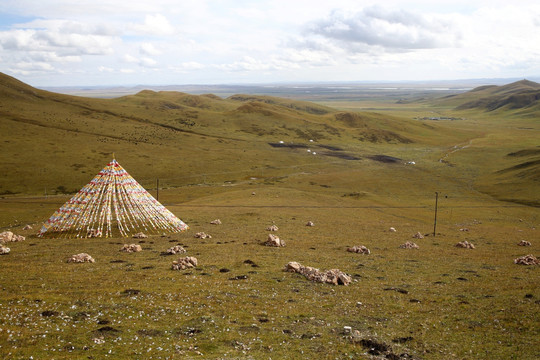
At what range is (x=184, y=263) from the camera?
96.4 ft

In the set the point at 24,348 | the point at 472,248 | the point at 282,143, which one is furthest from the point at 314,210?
the point at 282,143

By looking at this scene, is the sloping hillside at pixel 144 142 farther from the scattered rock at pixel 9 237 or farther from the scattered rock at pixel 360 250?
the scattered rock at pixel 360 250

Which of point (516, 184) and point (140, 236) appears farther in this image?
point (516, 184)

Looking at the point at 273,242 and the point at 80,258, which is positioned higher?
the point at 80,258

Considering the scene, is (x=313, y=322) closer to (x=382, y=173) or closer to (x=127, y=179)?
(x=127, y=179)

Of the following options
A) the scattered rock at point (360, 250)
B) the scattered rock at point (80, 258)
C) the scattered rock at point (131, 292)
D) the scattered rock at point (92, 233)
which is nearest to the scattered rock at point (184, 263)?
the scattered rock at point (131, 292)

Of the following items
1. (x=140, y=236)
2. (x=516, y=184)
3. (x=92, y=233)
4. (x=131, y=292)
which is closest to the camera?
(x=131, y=292)

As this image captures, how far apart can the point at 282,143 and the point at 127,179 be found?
119 m

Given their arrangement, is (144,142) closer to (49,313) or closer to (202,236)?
(202,236)

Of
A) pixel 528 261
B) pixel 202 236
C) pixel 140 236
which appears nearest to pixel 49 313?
pixel 140 236

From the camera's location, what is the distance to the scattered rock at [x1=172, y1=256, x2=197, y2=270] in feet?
95.4

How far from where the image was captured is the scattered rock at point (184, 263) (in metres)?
29.1

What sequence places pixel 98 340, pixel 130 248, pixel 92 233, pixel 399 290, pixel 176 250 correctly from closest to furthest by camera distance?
pixel 98 340 < pixel 399 290 < pixel 176 250 < pixel 130 248 < pixel 92 233

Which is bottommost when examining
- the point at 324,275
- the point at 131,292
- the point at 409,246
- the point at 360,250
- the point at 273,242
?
the point at 409,246
